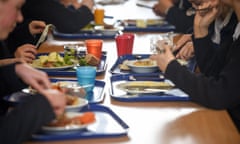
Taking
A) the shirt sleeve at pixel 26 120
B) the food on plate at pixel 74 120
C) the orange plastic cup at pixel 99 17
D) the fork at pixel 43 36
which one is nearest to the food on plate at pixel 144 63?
the fork at pixel 43 36

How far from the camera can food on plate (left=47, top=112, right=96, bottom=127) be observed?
56.4 inches

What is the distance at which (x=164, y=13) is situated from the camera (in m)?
3.45

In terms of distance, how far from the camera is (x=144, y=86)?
1.83 metres

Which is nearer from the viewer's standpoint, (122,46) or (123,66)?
(123,66)

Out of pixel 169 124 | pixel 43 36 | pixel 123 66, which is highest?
pixel 43 36

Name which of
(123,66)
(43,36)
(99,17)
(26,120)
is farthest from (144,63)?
(99,17)

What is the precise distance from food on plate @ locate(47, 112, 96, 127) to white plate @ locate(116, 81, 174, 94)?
1.03ft

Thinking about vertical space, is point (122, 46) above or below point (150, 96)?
above

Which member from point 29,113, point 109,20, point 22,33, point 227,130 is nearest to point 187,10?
point 109,20

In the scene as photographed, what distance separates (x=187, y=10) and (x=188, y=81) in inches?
71.9

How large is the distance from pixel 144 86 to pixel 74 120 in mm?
445

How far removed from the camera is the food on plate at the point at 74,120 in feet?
4.70

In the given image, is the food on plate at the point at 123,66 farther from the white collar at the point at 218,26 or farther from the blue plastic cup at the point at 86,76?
the white collar at the point at 218,26

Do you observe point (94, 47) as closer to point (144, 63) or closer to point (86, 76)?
point (144, 63)
